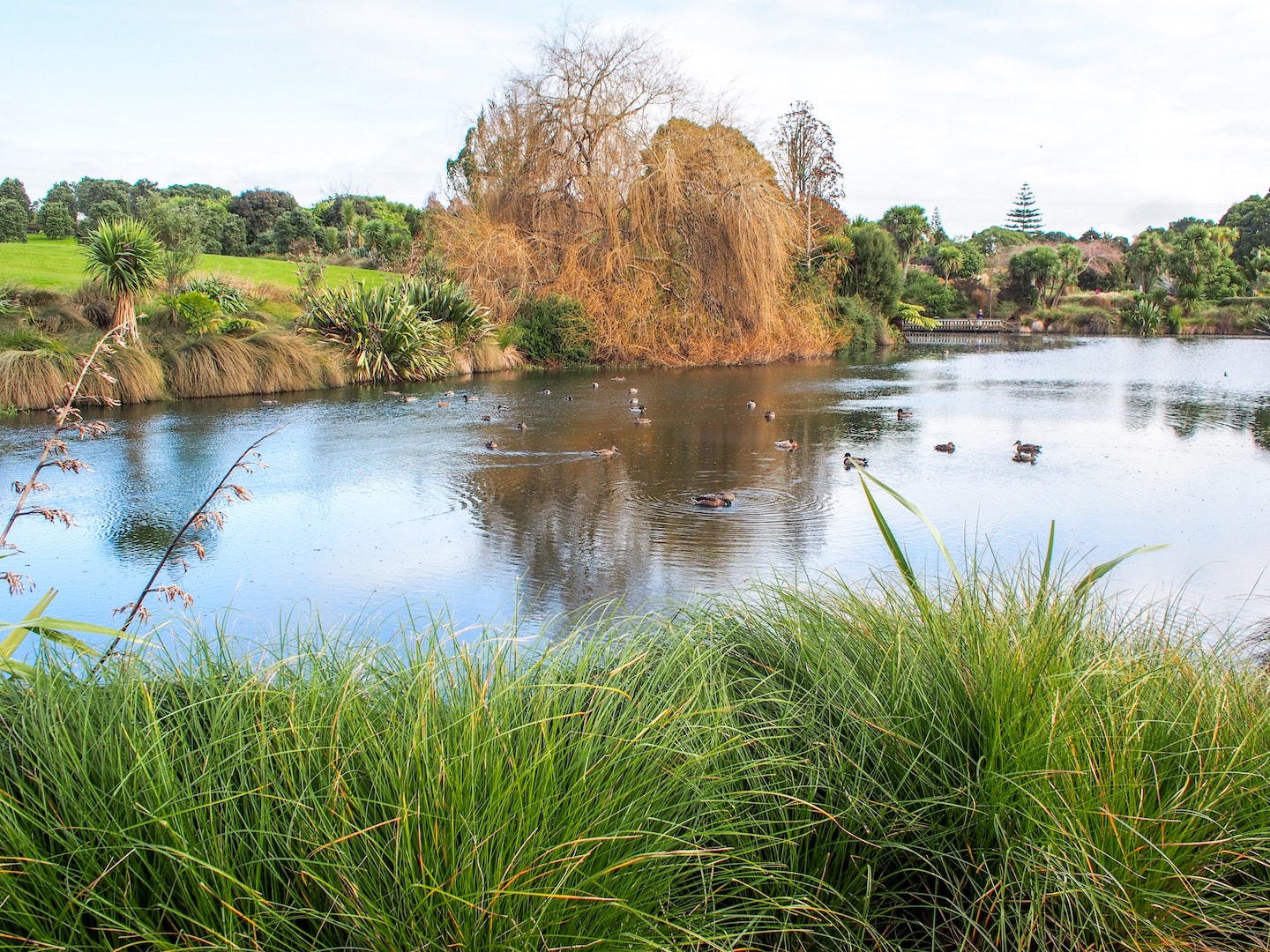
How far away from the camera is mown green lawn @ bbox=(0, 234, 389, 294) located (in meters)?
23.7

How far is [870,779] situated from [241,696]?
1579 millimetres

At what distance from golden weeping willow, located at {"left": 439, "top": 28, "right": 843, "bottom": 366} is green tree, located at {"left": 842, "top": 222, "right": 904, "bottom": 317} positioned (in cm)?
1072

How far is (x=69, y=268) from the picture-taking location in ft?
86.4

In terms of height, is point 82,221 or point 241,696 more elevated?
point 82,221

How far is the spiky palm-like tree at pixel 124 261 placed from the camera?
15.5 meters

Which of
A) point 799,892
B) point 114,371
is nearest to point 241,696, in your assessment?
point 799,892

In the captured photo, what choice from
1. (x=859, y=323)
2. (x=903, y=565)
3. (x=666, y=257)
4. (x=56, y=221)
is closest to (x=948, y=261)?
(x=859, y=323)

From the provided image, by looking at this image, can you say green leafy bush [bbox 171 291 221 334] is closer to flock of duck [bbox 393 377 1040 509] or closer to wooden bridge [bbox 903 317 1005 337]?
flock of duck [bbox 393 377 1040 509]

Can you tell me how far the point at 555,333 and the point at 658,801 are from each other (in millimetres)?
21050

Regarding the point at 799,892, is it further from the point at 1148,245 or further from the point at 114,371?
the point at 1148,245

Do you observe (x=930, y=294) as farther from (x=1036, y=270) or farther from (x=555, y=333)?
(x=555, y=333)

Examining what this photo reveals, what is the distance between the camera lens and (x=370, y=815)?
1.95 meters

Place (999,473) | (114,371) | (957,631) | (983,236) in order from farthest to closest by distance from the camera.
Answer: (983,236), (114,371), (999,473), (957,631)

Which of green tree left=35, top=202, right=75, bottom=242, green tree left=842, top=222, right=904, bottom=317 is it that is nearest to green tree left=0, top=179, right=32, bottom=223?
green tree left=35, top=202, right=75, bottom=242
